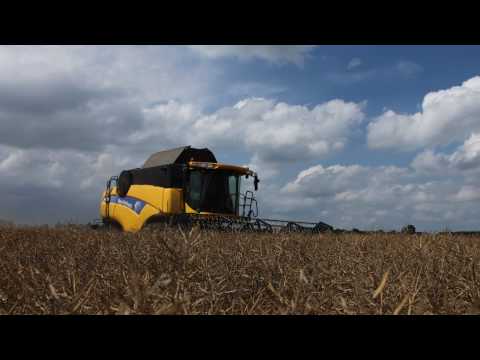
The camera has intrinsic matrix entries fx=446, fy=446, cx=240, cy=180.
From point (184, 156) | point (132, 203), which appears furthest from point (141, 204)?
point (184, 156)

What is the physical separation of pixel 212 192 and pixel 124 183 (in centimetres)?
506

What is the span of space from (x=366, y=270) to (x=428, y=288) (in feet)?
1.91

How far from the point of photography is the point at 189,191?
16.2m

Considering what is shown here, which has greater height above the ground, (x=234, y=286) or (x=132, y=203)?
(x=132, y=203)

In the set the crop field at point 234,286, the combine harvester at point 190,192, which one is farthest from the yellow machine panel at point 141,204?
the crop field at point 234,286

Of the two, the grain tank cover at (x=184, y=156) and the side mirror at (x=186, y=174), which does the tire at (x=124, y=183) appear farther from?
the side mirror at (x=186, y=174)

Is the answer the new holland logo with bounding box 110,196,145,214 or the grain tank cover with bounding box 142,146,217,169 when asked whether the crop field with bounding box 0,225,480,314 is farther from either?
the new holland logo with bounding box 110,196,145,214

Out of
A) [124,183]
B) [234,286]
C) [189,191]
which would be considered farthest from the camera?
[124,183]

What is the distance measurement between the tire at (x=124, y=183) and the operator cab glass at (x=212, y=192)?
4.03 meters

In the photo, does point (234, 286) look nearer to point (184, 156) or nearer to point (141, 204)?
point (184, 156)

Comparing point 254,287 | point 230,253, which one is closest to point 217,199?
point 230,253

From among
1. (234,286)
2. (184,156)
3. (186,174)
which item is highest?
(184,156)
